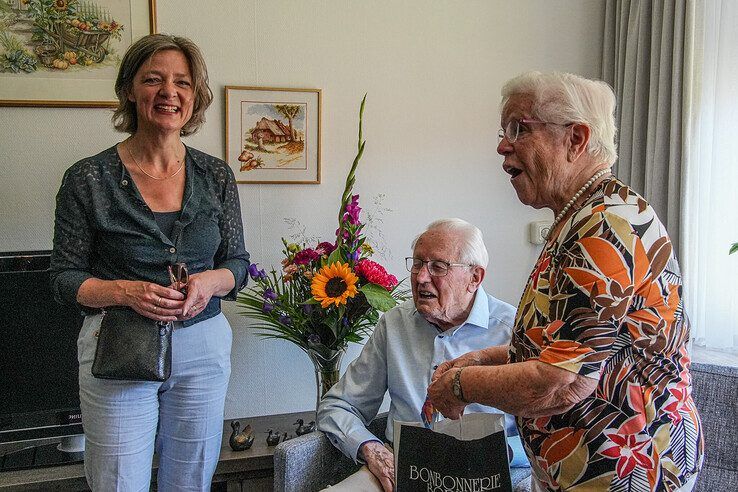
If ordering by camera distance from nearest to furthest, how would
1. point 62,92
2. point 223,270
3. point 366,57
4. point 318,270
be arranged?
1. point 223,270
2. point 318,270
3. point 62,92
4. point 366,57

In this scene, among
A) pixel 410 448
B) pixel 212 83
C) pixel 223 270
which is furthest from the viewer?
pixel 212 83

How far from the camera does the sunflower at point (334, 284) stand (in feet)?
6.51

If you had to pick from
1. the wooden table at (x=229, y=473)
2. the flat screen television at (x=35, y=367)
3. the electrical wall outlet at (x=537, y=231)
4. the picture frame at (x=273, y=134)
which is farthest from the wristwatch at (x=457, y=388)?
the electrical wall outlet at (x=537, y=231)

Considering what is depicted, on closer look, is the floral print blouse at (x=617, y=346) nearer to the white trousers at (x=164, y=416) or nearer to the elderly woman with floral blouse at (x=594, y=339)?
the elderly woman with floral blouse at (x=594, y=339)

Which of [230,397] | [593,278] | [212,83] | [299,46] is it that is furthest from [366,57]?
[593,278]

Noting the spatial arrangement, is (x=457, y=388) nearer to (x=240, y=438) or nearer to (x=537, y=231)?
(x=240, y=438)

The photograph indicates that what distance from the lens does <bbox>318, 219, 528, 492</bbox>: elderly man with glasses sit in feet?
6.03

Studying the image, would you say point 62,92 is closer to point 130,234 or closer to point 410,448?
point 130,234

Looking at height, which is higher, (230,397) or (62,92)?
(62,92)

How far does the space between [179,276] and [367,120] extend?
1.20m

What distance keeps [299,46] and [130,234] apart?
3.81 ft

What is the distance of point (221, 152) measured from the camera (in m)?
2.42

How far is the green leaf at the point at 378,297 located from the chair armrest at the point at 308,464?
405mm

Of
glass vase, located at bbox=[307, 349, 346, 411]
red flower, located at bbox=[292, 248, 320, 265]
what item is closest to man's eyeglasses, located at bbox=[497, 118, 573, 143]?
red flower, located at bbox=[292, 248, 320, 265]
